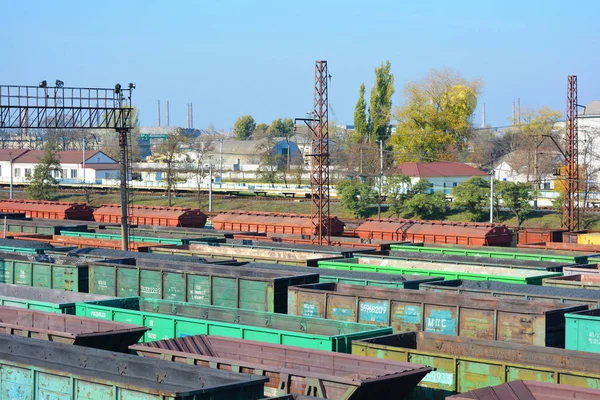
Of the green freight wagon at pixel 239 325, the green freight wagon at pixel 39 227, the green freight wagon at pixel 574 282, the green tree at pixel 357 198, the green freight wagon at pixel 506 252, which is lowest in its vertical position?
the green freight wagon at pixel 239 325

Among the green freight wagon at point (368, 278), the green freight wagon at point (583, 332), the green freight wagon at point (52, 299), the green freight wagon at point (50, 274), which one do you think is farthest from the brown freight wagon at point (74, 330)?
the green freight wagon at point (583, 332)

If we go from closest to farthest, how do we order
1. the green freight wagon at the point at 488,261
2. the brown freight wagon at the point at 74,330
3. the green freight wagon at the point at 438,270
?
the brown freight wagon at the point at 74,330 → the green freight wagon at the point at 438,270 → the green freight wagon at the point at 488,261

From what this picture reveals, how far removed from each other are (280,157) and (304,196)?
22.9 metres

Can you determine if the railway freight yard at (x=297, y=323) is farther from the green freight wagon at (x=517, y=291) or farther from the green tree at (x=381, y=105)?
the green tree at (x=381, y=105)

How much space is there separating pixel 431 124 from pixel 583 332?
7014 cm

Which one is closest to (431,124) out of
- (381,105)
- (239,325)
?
(381,105)

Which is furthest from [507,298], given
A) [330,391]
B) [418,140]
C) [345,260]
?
[418,140]

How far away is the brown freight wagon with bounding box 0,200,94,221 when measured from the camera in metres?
50.4

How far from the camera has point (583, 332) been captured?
1605 cm

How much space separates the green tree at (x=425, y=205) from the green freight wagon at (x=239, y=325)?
43217 mm

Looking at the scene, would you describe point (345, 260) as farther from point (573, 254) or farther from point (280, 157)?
point (280, 157)

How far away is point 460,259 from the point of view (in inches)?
1105

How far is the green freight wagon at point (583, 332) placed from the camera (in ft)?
52.1

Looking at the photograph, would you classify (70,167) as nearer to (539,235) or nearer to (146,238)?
(146,238)
